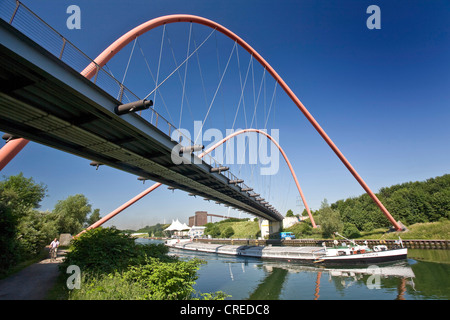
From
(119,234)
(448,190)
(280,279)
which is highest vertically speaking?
(448,190)

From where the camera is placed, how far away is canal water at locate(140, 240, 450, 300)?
638 inches

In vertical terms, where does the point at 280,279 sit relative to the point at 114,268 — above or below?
below

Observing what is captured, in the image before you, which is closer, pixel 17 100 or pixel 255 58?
pixel 17 100

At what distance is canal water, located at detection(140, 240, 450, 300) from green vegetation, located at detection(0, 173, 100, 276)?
33.7ft

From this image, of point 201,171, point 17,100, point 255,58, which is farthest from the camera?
point 255,58

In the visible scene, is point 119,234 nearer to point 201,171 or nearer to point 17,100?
point 201,171

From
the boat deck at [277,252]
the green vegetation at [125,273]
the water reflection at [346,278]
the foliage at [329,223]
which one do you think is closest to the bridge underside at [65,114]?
the green vegetation at [125,273]

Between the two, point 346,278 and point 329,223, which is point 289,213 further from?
point 346,278

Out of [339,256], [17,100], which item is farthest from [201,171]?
[339,256]

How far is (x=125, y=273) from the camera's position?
1185cm

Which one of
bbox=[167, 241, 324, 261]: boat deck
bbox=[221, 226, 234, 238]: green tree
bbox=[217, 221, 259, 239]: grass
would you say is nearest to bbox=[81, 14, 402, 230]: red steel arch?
bbox=[167, 241, 324, 261]: boat deck

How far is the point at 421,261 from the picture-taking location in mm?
26609

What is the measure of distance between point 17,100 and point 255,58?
36.2 metres

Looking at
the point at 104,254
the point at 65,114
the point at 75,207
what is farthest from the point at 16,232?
the point at 75,207
